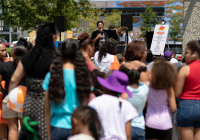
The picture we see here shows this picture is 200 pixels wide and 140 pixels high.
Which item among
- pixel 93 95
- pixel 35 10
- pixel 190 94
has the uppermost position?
pixel 35 10

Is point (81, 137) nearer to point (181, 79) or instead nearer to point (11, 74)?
point (181, 79)

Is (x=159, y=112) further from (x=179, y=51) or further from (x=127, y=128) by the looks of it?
(x=179, y=51)

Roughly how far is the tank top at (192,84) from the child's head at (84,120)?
1608 millimetres

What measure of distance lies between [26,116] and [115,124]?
3.11 feet

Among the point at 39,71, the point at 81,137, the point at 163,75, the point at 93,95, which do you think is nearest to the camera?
the point at 81,137

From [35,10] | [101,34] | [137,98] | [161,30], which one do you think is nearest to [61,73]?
[137,98]

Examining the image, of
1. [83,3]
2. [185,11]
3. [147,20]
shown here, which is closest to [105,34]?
[185,11]

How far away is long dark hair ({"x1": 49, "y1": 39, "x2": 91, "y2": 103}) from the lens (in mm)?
2486

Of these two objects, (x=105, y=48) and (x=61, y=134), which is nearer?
(x=61, y=134)

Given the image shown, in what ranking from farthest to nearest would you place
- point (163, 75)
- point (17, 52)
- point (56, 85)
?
point (17, 52), point (163, 75), point (56, 85)

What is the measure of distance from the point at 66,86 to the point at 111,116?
53 cm

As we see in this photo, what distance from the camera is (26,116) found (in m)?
2.80

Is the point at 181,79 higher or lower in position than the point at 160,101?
higher

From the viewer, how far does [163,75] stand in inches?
129
